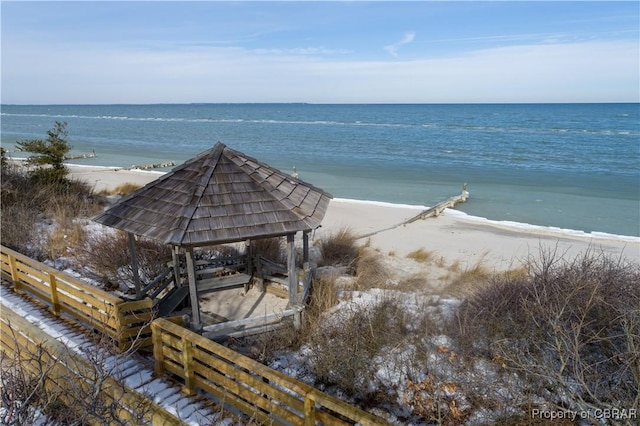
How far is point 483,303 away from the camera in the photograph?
7613 millimetres

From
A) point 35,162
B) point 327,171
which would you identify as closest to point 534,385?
point 35,162

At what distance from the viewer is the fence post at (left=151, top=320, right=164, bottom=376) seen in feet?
19.2

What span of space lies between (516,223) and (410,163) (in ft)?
64.3

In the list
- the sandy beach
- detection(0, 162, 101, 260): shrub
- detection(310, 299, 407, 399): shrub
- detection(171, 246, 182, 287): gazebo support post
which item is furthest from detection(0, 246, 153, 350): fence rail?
the sandy beach

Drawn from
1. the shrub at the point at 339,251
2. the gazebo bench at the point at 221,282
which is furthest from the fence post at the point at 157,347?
the shrub at the point at 339,251

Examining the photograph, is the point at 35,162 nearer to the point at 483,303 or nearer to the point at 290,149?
the point at 483,303

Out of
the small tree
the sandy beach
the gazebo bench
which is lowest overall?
the sandy beach

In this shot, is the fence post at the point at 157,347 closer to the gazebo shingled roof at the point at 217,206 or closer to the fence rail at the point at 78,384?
the fence rail at the point at 78,384

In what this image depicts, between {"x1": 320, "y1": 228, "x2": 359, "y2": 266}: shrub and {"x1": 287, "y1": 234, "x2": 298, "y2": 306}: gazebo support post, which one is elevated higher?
{"x1": 287, "y1": 234, "x2": 298, "y2": 306}: gazebo support post

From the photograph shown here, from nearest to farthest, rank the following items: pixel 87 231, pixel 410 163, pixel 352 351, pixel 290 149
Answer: pixel 352 351 < pixel 87 231 < pixel 410 163 < pixel 290 149

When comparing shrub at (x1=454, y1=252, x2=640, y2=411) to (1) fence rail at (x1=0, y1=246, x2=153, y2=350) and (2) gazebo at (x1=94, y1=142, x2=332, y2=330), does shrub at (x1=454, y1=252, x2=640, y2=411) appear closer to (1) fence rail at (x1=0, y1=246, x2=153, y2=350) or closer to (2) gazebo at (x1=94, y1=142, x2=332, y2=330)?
(2) gazebo at (x1=94, y1=142, x2=332, y2=330)

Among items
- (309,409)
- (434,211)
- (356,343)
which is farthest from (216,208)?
(434,211)

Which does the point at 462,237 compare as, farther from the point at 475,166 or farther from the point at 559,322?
the point at 475,166

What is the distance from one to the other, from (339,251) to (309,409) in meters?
8.44
